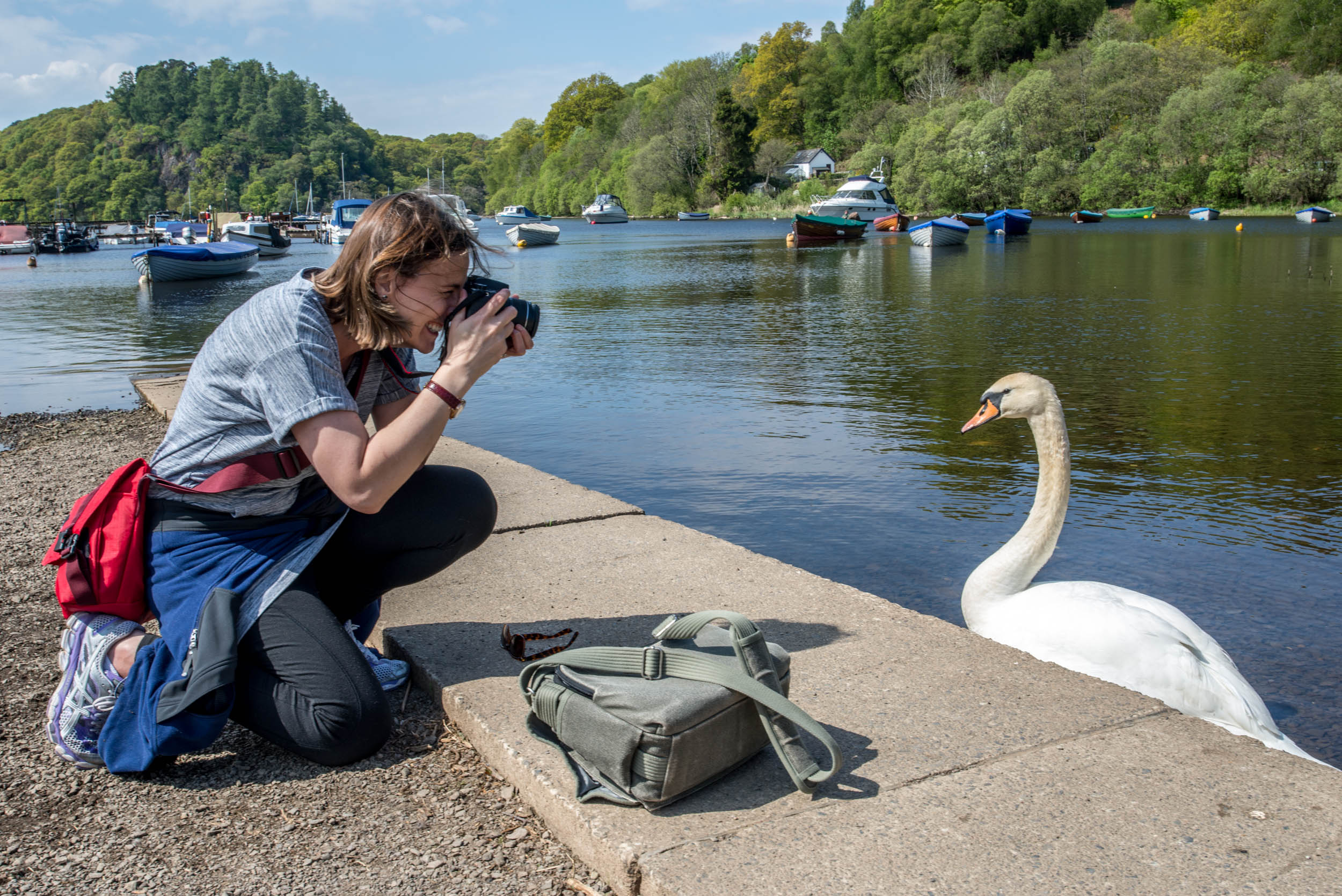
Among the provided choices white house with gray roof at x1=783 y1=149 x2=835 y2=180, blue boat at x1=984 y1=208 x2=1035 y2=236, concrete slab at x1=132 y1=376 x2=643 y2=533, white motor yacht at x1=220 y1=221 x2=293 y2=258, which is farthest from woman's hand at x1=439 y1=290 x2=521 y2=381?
white house with gray roof at x1=783 y1=149 x2=835 y2=180

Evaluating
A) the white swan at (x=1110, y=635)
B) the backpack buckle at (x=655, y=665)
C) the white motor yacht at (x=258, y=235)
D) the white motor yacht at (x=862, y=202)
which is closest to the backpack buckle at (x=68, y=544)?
the backpack buckle at (x=655, y=665)

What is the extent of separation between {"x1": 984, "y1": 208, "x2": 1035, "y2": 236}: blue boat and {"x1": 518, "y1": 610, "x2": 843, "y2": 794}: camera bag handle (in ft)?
137

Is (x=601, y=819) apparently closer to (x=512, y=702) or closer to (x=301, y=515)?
(x=512, y=702)

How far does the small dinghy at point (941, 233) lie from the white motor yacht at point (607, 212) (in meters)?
66.0

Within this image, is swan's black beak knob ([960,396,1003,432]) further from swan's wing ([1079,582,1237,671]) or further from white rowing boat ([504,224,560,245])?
white rowing boat ([504,224,560,245])

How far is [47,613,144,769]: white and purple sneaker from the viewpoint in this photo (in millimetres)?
2271

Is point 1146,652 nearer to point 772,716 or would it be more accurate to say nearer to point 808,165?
point 772,716

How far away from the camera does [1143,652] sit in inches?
121

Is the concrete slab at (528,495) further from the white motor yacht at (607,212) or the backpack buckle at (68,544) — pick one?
the white motor yacht at (607,212)

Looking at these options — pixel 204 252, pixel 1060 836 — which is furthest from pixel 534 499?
pixel 204 252

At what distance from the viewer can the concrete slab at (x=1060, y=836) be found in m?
1.67

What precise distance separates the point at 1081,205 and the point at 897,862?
72780 mm

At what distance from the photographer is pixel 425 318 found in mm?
2389

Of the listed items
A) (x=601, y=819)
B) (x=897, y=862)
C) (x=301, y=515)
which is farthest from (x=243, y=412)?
(x=897, y=862)
